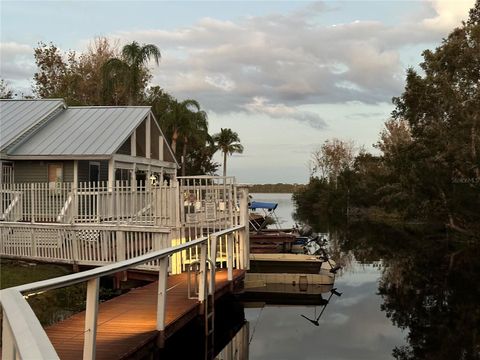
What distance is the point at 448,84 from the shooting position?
105ft

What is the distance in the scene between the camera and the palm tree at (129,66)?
3669cm

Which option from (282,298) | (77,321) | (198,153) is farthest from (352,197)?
(77,321)

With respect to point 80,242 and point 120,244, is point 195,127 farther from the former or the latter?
point 120,244

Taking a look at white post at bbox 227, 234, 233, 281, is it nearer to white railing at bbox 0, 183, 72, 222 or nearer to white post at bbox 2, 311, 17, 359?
white railing at bbox 0, 183, 72, 222

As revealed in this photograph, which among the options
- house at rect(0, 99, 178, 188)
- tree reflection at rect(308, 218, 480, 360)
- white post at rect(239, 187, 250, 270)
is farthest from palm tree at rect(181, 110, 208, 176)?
white post at rect(239, 187, 250, 270)

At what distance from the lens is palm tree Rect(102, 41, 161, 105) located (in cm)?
3669

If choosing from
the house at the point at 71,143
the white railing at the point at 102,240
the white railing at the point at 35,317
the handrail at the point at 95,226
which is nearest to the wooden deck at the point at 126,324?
the white railing at the point at 35,317

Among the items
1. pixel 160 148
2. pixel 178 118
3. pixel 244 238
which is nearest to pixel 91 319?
pixel 244 238

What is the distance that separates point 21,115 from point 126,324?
19775mm

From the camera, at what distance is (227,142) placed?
79000 mm

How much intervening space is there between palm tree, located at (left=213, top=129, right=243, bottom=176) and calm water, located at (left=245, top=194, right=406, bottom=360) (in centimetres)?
6155

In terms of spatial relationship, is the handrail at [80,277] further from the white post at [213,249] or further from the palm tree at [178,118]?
the palm tree at [178,118]

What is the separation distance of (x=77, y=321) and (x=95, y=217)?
7.87 metres

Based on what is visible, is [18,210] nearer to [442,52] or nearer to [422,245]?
[422,245]
